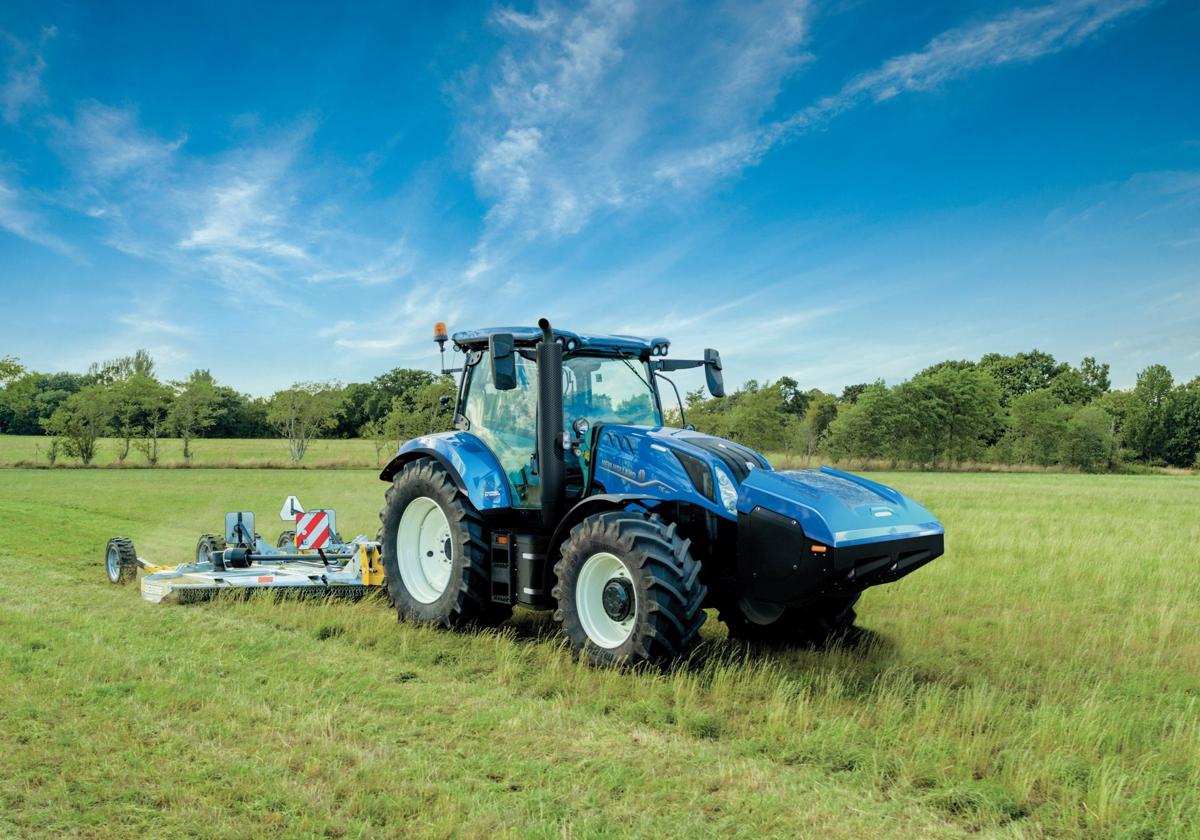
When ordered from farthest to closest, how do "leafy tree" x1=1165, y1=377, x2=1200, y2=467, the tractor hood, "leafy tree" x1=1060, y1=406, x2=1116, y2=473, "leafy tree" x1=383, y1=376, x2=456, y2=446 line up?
"leafy tree" x1=1165, y1=377, x2=1200, y2=467 < "leafy tree" x1=1060, y1=406, x2=1116, y2=473 < "leafy tree" x1=383, y1=376, x2=456, y2=446 < the tractor hood

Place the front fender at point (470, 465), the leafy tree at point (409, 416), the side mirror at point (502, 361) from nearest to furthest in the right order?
the side mirror at point (502, 361) < the front fender at point (470, 465) < the leafy tree at point (409, 416)

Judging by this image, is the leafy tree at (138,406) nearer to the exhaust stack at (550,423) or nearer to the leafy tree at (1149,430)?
the exhaust stack at (550,423)

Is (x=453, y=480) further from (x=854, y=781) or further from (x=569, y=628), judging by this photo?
(x=854, y=781)

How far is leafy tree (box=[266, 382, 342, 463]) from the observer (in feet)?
167

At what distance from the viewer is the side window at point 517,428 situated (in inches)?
301

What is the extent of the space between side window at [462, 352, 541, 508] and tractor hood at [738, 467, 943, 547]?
1.98m

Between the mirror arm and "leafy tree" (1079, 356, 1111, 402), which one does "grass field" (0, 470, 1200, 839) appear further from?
"leafy tree" (1079, 356, 1111, 402)

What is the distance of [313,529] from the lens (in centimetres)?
1034

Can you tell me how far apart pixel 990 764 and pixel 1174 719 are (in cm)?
173

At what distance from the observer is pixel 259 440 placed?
66375 millimetres

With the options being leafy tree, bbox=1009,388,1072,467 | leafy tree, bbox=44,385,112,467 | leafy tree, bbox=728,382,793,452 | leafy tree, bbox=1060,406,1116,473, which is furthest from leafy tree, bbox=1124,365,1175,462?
leafy tree, bbox=44,385,112,467

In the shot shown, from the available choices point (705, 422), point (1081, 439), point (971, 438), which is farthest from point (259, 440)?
point (1081, 439)

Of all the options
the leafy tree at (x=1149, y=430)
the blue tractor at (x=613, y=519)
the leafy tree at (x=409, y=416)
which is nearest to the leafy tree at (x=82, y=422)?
the leafy tree at (x=409, y=416)

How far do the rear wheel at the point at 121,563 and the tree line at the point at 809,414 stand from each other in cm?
2125
